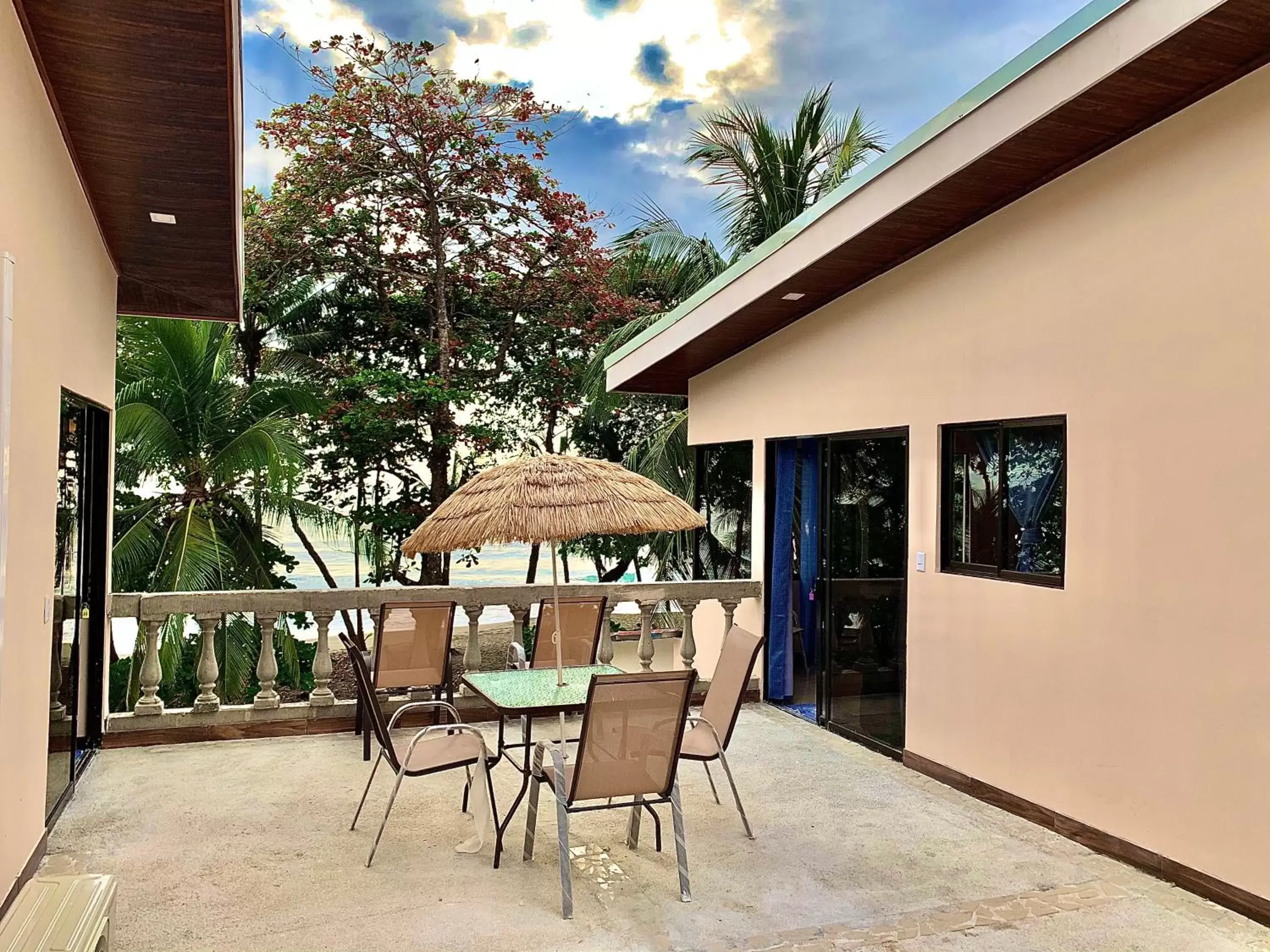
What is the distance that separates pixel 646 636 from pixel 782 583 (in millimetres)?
1255

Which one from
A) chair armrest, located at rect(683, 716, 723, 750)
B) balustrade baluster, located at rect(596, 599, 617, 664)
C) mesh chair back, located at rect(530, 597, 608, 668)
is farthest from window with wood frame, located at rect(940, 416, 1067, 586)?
balustrade baluster, located at rect(596, 599, 617, 664)

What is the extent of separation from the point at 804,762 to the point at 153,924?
3.92 metres

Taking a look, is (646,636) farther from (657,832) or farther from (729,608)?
(657,832)

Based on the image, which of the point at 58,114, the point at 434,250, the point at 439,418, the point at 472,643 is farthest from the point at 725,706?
the point at 434,250

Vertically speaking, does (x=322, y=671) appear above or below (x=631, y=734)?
below

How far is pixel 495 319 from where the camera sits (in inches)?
555

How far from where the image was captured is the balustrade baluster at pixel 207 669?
6.52 meters

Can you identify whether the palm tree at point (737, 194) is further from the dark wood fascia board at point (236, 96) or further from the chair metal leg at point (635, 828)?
the chair metal leg at point (635, 828)

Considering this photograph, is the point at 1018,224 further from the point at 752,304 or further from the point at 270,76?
the point at 270,76

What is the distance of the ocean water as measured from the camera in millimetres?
14625

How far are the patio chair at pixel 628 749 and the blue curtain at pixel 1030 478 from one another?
2.37 m

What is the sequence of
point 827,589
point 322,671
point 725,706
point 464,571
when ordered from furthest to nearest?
point 464,571 → point 827,589 → point 322,671 → point 725,706

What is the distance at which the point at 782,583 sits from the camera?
26.5ft

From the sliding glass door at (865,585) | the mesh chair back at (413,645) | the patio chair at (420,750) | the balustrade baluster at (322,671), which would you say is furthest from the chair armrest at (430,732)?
the sliding glass door at (865,585)
